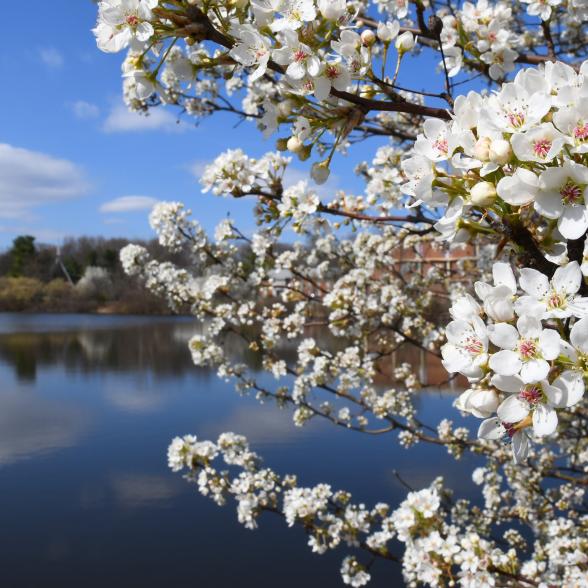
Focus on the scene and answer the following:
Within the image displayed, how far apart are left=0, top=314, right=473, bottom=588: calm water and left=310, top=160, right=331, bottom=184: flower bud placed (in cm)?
345

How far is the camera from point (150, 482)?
7348 mm

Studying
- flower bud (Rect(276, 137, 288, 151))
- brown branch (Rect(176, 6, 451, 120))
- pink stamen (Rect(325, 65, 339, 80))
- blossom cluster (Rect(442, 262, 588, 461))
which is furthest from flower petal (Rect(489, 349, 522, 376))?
flower bud (Rect(276, 137, 288, 151))

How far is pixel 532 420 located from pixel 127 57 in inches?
37.4

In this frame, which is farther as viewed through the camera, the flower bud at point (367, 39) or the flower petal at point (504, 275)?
the flower bud at point (367, 39)

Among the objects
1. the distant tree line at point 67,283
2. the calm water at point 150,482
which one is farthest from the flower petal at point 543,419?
the distant tree line at point 67,283

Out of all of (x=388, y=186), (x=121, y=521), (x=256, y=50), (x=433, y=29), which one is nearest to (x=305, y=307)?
(x=388, y=186)

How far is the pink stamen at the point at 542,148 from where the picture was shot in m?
0.64

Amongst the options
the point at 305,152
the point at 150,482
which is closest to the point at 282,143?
the point at 305,152

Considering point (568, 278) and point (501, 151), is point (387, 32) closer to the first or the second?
point (501, 151)

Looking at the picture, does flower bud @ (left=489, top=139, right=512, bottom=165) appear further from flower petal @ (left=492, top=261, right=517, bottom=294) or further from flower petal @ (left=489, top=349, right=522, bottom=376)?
flower petal @ (left=489, top=349, right=522, bottom=376)

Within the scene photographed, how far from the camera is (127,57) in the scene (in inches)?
41.1

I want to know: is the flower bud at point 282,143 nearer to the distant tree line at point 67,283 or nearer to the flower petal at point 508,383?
the flower petal at point 508,383

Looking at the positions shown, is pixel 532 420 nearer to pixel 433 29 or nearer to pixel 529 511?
pixel 433 29

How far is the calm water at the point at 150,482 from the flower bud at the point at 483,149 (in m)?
3.79
